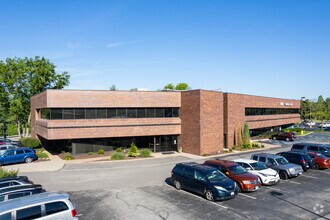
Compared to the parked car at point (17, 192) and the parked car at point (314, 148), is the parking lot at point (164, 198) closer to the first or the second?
the parked car at point (17, 192)

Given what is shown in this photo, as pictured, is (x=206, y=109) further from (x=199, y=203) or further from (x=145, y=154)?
(x=199, y=203)

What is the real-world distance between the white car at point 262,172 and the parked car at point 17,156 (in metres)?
20.1

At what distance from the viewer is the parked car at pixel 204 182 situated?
14508 millimetres

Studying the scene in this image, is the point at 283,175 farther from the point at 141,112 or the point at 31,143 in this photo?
the point at 31,143

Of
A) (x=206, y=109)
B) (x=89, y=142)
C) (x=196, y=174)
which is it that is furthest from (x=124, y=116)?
(x=196, y=174)

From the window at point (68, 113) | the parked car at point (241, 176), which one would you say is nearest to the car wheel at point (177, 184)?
the parked car at point (241, 176)

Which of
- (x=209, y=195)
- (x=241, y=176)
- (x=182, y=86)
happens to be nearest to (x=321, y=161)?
(x=241, y=176)

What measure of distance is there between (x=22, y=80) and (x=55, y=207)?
158 ft

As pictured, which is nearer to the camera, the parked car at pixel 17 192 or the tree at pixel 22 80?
the parked car at pixel 17 192

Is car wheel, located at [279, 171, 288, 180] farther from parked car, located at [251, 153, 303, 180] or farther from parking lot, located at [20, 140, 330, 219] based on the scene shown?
parking lot, located at [20, 140, 330, 219]

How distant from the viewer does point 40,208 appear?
973 cm

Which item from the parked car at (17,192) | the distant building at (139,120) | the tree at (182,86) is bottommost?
the parked car at (17,192)

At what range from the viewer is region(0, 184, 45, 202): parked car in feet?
38.8

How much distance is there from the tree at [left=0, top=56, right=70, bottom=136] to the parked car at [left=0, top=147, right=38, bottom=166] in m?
26.6
